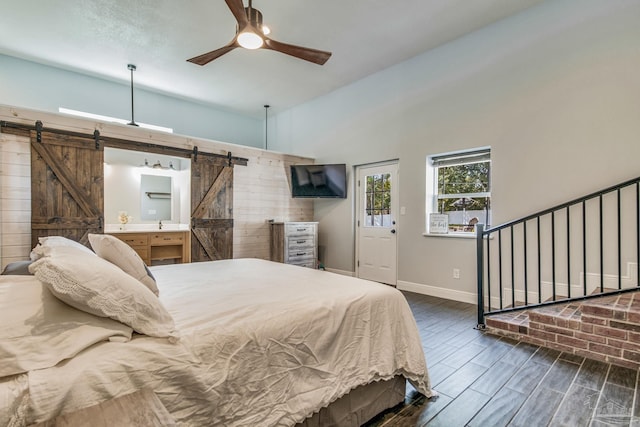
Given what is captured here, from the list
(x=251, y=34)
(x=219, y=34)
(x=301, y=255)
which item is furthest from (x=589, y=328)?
(x=219, y=34)

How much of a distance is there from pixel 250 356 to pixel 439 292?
3.63 meters

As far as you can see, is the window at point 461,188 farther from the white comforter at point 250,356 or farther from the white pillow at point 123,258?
the white pillow at point 123,258

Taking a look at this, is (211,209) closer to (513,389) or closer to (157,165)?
(157,165)

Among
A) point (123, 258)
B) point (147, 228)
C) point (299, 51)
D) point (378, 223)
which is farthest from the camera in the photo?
point (378, 223)

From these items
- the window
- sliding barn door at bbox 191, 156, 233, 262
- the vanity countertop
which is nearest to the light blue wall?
sliding barn door at bbox 191, 156, 233, 262

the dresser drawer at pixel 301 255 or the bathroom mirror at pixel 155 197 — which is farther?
the dresser drawer at pixel 301 255

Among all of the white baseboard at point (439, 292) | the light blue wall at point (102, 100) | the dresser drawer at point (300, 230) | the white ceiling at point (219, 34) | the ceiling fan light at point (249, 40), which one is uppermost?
the white ceiling at point (219, 34)

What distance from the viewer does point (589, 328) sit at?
8.10ft

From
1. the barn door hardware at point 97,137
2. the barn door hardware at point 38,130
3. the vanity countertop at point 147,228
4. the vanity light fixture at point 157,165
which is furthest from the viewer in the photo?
the vanity light fixture at point 157,165

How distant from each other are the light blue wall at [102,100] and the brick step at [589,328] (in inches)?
237

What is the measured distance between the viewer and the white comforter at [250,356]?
91 centimetres

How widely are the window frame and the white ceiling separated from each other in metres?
1.54

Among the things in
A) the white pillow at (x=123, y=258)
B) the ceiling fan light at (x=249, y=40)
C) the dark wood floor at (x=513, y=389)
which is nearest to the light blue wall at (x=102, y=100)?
the ceiling fan light at (x=249, y=40)

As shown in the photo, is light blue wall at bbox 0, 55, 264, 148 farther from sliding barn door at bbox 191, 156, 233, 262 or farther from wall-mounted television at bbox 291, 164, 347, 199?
wall-mounted television at bbox 291, 164, 347, 199
